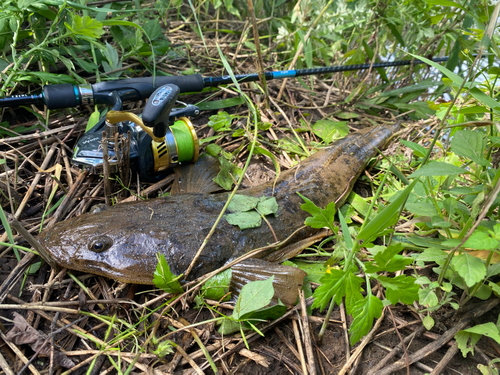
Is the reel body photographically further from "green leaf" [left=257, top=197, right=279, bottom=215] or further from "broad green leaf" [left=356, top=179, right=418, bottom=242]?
"broad green leaf" [left=356, top=179, right=418, bottom=242]

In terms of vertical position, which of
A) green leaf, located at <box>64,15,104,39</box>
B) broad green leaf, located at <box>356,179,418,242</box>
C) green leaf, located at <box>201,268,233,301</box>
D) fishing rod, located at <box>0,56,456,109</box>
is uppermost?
green leaf, located at <box>64,15,104,39</box>

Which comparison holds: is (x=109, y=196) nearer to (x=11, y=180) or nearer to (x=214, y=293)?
(x=11, y=180)

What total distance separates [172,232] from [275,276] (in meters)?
0.72

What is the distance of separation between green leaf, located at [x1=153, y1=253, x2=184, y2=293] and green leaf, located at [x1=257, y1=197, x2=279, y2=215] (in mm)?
832

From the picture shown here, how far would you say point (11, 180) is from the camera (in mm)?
2590

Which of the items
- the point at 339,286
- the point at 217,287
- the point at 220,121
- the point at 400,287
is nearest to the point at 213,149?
the point at 220,121

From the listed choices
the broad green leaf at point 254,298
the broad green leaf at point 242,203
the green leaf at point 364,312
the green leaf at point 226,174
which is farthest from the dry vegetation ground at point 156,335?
the green leaf at point 226,174

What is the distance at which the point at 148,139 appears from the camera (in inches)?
104

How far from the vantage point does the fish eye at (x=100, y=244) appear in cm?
220

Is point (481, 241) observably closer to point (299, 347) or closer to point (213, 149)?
point (299, 347)

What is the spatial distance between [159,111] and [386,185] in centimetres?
191

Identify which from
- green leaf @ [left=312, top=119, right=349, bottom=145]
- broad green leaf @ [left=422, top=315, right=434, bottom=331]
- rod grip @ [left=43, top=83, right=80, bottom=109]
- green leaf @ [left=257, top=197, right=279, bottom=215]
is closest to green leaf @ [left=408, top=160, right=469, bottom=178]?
broad green leaf @ [left=422, top=315, right=434, bottom=331]

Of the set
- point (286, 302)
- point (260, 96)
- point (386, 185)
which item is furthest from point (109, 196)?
point (386, 185)

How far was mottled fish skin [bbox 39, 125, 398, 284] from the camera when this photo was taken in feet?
7.19
